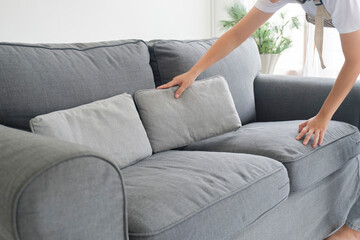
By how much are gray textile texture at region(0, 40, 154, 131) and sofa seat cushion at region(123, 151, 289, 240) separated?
1.04 feet

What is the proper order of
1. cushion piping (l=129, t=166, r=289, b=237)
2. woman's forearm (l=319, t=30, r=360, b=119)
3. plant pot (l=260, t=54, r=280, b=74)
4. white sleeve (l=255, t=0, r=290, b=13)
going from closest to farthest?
1. cushion piping (l=129, t=166, r=289, b=237)
2. woman's forearm (l=319, t=30, r=360, b=119)
3. white sleeve (l=255, t=0, r=290, b=13)
4. plant pot (l=260, t=54, r=280, b=74)

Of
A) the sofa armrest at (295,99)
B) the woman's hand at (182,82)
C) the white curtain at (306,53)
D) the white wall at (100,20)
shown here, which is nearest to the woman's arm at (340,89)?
the sofa armrest at (295,99)

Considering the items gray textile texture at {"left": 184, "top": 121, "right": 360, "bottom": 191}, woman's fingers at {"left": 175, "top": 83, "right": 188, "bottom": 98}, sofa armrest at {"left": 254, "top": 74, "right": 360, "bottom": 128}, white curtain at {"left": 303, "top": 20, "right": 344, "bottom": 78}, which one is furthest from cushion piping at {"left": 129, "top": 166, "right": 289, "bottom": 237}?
white curtain at {"left": 303, "top": 20, "right": 344, "bottom": 78}

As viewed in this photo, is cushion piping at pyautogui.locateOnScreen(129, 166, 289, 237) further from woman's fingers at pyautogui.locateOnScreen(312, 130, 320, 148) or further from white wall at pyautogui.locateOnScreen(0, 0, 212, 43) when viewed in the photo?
white wall at pyautogui.locateOnScreen(0, 0, 212, 43)

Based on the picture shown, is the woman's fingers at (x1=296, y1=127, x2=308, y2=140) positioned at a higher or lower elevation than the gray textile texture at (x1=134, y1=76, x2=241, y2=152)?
lower

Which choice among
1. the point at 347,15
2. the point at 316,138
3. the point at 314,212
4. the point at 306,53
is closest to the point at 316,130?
the point at 316,138

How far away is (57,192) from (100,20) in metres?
2.68

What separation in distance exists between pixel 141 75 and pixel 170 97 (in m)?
0.16

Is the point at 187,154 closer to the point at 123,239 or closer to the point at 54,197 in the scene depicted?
the point at 123,239

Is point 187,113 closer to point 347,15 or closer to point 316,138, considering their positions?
point 316,138

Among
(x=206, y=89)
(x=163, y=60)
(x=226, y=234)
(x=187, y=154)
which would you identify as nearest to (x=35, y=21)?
(x=163, y=60)

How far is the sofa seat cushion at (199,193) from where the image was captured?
3.37ft

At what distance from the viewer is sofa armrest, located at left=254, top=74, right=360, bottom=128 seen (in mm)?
1998

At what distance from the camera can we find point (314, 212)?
173 cm
